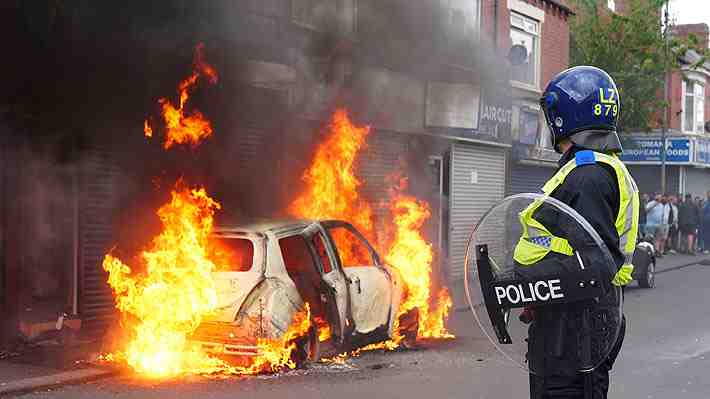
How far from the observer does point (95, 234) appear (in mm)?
10125

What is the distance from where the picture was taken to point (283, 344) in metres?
7.59

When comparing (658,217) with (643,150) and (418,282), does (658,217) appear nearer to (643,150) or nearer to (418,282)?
(643,150)

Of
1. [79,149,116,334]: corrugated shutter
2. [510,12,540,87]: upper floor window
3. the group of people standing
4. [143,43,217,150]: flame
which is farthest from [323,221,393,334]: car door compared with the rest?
the group of people standing

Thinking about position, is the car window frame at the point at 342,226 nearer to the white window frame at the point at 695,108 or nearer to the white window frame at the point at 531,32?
the white window frame at the point at 531,32

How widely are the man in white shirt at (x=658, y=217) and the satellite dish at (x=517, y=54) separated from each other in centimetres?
673

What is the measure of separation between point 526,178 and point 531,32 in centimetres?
330

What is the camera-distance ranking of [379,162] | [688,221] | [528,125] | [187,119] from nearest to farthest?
1. [187,119]
2. [379,162]
3. [528,125]
4. [688,221]

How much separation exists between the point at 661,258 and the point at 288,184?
48.5ft

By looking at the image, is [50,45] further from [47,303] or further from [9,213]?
[47,303]

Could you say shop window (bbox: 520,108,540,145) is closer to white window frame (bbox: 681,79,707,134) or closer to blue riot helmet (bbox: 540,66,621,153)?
white window frame (bbox: 681,79,707,134)

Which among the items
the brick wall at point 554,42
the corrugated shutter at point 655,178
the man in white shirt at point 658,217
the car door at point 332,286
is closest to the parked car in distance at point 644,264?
the brick wall at point 554,42

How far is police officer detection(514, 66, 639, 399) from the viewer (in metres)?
3.24

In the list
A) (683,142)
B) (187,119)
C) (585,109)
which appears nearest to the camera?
(585,109)

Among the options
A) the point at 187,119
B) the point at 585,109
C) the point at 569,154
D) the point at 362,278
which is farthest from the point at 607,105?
the point at 187,119
